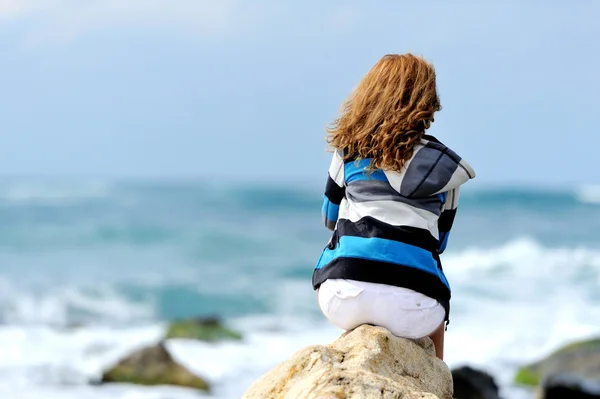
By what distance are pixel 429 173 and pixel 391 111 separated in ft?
0.99

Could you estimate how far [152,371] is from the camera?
318 inches

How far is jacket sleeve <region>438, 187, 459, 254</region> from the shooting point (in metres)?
Result: 3.38

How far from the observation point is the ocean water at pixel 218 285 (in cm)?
989

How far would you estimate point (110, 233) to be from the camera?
1002 inches

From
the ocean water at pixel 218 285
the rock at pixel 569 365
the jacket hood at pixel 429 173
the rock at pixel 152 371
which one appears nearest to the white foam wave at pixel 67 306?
the ocean water at pixel 218 285

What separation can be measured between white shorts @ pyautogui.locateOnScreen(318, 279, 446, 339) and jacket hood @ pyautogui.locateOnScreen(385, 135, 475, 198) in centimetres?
41

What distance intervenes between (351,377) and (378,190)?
2.79ft

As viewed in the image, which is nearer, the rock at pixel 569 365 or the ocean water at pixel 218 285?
the rock at pixel 569 365

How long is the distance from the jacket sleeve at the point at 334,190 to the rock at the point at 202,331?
24.6 ft

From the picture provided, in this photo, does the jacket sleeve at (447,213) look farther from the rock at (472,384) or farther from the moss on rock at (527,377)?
the moss on rock at (527,377)

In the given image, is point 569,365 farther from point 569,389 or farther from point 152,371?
point 152,371

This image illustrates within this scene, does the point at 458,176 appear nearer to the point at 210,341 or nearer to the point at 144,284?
the point at 210,341

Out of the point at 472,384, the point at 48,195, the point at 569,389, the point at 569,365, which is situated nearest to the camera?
the point at 472,384

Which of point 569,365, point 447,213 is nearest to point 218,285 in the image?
point 569,365
